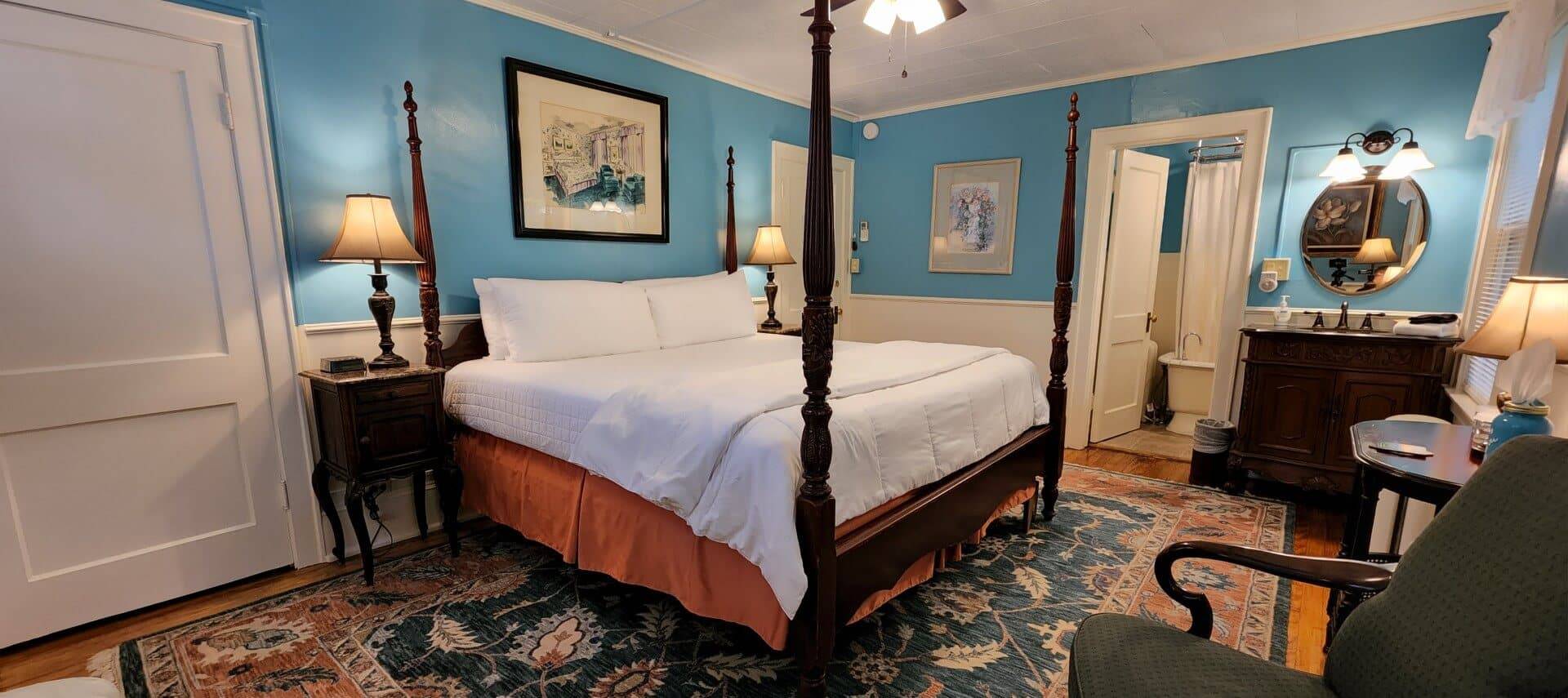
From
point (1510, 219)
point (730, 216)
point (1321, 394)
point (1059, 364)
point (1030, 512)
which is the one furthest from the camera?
point (730, 216)

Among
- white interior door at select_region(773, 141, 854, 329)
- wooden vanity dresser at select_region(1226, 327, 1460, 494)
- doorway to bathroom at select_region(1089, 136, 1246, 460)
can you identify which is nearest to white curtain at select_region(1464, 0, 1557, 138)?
wooden vanity dresser at select_region(1226, 327, 1460, 494)

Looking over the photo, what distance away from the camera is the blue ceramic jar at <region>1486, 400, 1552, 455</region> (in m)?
1.42

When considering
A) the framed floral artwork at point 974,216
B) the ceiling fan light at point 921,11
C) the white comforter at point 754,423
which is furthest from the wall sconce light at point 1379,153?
the ceiling fan light at point 921,11

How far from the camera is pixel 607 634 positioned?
2.01m

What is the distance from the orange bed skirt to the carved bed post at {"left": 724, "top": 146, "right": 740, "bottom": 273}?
1.95 metres

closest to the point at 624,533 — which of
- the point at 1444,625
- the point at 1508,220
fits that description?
the point at 1444,625

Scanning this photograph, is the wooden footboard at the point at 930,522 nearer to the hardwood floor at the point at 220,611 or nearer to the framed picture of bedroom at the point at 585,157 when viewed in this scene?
the hardwood floor at the point at 220,611

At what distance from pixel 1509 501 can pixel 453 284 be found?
10.9ft

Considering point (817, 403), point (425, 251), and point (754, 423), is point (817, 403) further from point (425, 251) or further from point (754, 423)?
point (425, 251)

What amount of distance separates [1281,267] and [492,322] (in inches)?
161

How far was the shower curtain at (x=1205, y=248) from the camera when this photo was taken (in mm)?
4742

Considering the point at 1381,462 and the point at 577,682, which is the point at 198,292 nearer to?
the point at 577,682

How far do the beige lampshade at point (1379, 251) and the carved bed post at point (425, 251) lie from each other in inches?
178

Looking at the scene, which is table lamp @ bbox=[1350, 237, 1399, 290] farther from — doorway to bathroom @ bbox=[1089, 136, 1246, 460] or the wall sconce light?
doorway to bathroom @ bbox=[1089, 136, 1246, 460]
